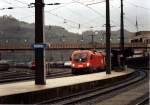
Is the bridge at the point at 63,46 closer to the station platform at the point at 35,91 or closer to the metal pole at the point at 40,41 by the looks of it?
the station platform at the point at 35,91

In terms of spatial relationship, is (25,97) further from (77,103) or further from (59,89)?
(59,89)

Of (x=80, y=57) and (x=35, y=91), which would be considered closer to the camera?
(x=35, y=91)

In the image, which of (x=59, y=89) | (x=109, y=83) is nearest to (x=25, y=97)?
(x=59, y=89)

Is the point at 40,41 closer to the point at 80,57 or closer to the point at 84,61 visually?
the point at 84,61

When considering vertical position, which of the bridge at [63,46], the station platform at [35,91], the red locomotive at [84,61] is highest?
the bridge at [63,46]

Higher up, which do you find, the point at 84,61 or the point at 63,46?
the point at 63,46

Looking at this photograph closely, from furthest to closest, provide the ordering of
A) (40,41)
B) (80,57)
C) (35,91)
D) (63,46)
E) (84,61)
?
(63,46), (80,57), (84,61), (40,41), (35,91)

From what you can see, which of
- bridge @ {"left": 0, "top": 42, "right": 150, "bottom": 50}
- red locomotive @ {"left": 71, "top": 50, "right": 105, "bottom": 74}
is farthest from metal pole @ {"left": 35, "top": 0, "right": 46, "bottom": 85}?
bridge @ {"left": 0, "top": 42, "right": 150, "bottom": 50}

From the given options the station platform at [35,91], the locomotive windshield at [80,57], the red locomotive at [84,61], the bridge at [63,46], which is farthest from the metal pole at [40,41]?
the bridge at [63,46]

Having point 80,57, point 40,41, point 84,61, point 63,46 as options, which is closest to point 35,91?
point 40,41

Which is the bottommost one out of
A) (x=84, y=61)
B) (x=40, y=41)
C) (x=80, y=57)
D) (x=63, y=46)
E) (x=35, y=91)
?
(x=35, y=91)

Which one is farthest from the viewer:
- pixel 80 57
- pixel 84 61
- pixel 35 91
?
pixel 80 57

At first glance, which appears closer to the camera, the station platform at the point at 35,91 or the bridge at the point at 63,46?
the station platform at the point at 35,91

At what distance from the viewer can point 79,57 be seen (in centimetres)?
4928
